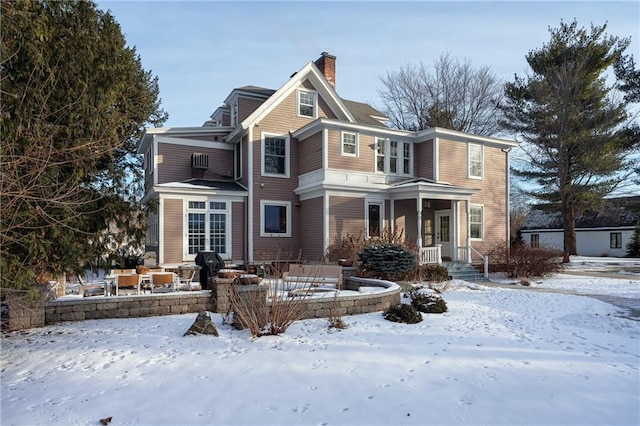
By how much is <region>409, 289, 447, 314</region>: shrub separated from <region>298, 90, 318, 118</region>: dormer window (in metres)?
11.5

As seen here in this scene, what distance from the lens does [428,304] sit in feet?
28.8

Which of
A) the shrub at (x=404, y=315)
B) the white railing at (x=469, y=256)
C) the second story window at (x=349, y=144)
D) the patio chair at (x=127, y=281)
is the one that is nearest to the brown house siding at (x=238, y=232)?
the second story window at (x=349, y=144)

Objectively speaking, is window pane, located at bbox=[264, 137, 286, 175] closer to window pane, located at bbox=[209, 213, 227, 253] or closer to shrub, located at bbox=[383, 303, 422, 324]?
window pane, located at bbox=[209, 213, 227, 253]

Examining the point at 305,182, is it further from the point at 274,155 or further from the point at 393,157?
the point at 393,157

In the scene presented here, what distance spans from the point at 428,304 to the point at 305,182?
9.71 metres

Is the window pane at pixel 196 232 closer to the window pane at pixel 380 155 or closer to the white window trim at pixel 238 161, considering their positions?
the white window trim at pixel 238 161

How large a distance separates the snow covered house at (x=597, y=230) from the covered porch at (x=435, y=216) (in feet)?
51.6

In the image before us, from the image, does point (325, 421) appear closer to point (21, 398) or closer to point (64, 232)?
point (21, 398)

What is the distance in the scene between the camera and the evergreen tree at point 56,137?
4.70 metres

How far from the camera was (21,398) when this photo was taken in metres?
4.47

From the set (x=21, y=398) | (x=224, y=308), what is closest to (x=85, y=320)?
(x=224, y=308)

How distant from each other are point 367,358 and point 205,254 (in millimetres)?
Answer: 5548

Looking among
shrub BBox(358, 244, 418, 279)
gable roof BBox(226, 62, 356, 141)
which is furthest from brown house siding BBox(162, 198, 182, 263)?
shrub BBox(358, 244, 418, 279)

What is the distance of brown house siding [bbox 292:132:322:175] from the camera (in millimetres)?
16750
